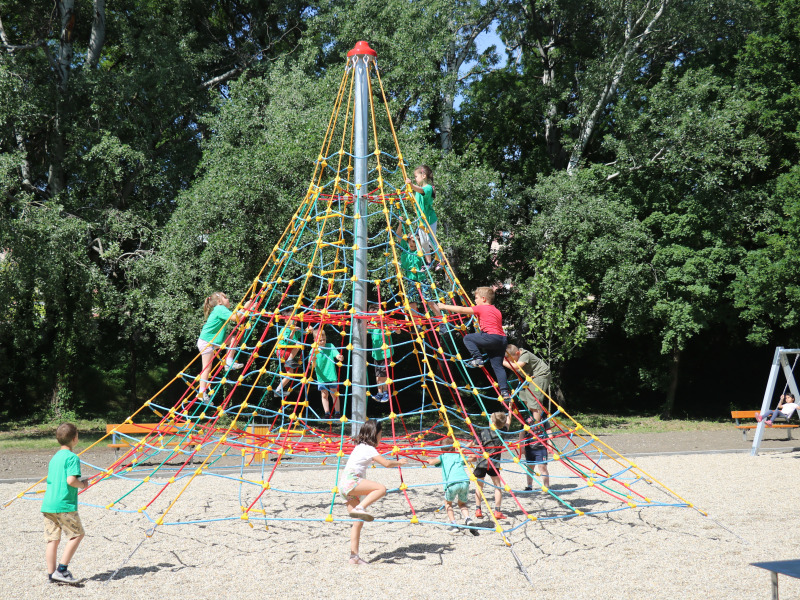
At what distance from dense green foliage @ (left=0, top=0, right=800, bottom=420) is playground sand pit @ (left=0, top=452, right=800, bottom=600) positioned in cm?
629

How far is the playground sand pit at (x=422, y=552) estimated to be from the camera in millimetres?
4562

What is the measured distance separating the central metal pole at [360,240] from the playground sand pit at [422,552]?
1126 millimetres

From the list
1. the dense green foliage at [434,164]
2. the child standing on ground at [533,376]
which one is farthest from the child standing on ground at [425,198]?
the dense green foliage at [434,164]

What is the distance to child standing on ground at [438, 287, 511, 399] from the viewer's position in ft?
21.0

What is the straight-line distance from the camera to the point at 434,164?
1423cm

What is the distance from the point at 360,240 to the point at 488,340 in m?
1.54

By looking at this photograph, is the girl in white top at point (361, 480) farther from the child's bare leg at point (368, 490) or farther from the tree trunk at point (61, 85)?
the tree trunk at point (61, 85)

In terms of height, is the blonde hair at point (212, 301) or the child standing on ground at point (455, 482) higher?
the blonde hair at point (212, 301)

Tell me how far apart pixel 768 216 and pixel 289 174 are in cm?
1035

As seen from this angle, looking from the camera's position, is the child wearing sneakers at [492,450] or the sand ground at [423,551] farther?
the child wearing sneakers at [492,450]

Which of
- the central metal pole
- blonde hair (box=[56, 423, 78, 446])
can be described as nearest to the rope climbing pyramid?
the central metal pole

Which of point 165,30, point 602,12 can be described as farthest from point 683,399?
point 165,30

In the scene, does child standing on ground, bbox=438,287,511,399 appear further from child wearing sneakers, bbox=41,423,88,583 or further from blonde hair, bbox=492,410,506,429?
child wearing sneakers, bbox=41,423,88,583

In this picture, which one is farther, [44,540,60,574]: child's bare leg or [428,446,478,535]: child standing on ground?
[428,446,478,535]: child standing on ground
